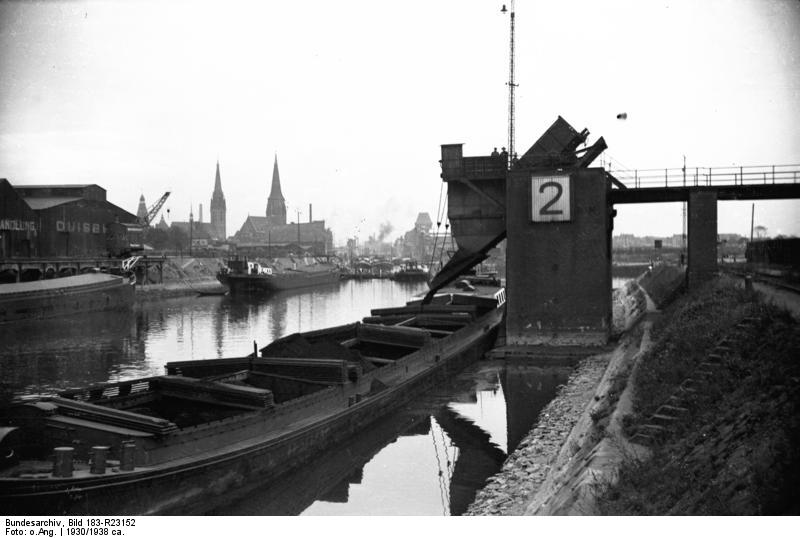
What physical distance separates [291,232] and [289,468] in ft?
615

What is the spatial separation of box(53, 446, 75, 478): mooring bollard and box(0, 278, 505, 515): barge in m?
0.02

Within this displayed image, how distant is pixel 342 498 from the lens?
14117mm

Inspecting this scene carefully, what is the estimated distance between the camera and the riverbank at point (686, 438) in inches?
298

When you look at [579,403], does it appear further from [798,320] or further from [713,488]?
[713,488]

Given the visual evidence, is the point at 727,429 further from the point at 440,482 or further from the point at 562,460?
the point at 440,482

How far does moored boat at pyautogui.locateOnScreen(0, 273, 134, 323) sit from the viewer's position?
→ 46781 mm

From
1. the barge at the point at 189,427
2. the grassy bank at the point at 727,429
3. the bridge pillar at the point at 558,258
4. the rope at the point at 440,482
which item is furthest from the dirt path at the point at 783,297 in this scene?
the barge at the point at 189,427

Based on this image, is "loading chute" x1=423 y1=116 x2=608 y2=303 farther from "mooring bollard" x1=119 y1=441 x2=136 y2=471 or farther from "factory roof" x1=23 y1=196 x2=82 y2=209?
"factory roof" x1=23 y1=196 x2=82 y2=209

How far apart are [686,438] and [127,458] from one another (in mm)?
8713

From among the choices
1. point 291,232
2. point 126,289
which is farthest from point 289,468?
point 291,232

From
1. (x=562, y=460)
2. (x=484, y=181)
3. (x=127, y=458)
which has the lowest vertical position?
(x=562, y=460)

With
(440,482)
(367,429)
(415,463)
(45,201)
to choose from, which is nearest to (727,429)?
(440,482)

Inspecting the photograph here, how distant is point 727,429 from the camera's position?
9367 millimetres
